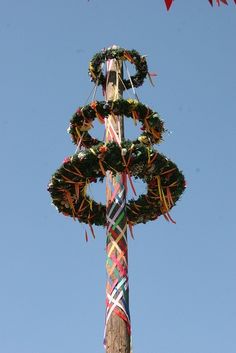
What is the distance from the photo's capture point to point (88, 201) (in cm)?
951

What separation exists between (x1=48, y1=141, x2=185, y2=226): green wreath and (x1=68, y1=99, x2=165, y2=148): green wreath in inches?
23.8

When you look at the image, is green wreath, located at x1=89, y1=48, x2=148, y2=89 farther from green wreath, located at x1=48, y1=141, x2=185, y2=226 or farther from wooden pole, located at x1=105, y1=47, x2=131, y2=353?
green wreath, located at x1=48, y1=141, x2=185, y2=226

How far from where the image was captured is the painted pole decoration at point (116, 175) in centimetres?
834

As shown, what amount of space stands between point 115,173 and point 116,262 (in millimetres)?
1392

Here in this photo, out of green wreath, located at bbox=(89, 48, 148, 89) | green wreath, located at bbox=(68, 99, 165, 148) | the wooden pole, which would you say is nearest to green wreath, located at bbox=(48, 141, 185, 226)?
the wooden pole

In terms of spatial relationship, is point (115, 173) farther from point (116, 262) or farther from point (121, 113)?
point (116, 262)

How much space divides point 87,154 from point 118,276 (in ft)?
6.08

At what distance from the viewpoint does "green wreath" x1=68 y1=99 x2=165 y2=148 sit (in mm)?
9273

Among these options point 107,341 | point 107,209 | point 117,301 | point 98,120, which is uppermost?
point 98,120

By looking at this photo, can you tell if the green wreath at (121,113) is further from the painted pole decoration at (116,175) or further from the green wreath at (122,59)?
the green wreath at (122,59)

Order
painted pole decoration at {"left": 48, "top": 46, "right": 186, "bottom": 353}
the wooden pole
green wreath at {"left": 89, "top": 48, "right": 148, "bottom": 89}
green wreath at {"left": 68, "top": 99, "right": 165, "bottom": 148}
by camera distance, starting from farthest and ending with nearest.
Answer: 1. green wreath at {"left": 89, "top": 48, "right": 148, "bottom": 89}
2. green wreath at {"left": 68, "top": 99, "right": 165, "bottom": 148}
3. painted pole decoration at {"left": 48, "top": 46, "right": 186, "bottom": 353}
4. the wooden pole
